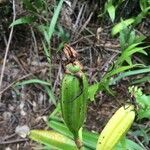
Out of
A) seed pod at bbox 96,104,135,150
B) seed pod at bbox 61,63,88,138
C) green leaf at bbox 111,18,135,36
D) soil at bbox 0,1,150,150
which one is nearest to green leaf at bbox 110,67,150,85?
soil at bbox 0,1,150,150

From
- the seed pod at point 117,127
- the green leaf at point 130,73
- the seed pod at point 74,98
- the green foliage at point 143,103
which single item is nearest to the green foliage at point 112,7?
the green leaf at point 130,73

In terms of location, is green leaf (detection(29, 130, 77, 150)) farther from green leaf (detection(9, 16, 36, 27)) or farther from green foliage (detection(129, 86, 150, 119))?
green leaf (detection(9, 16, 36, 27))

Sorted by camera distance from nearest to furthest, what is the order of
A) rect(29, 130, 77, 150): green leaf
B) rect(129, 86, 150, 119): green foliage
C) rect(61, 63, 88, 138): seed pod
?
1. rect(61, 63, 88, 138): seed pod
2. rect(29, 130, 77, 150): green leaf
3. rect(129, 86, 150, 119): green foliage

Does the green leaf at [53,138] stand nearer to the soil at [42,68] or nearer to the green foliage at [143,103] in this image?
the green foliage at [143,103]

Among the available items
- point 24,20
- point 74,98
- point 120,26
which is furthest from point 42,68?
point 74,98

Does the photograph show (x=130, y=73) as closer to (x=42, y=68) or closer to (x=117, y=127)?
(x=42, y=68)

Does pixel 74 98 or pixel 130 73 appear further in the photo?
pixel 130 73
